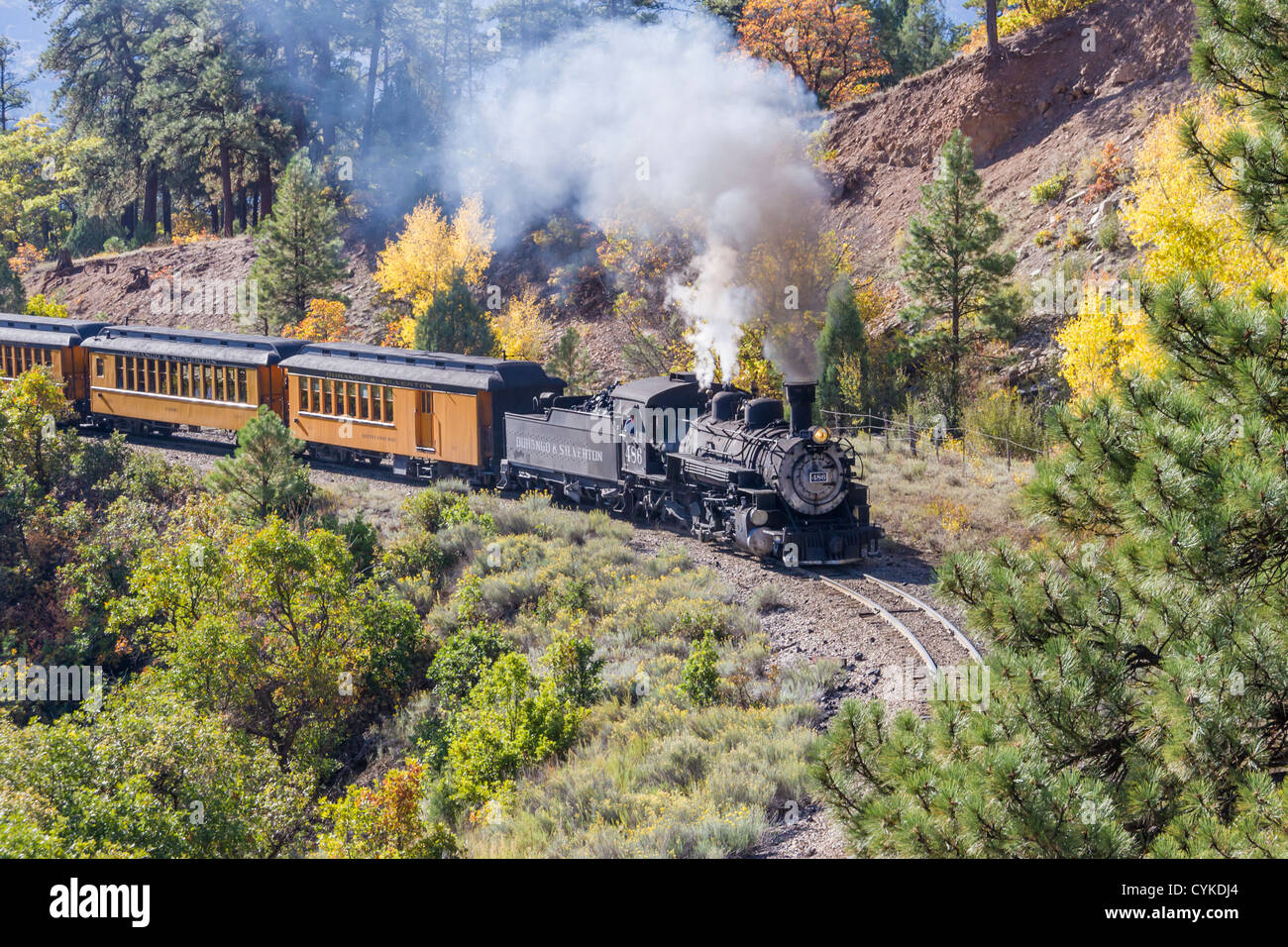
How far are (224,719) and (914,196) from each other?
32.5 meters

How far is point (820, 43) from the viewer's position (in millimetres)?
48312

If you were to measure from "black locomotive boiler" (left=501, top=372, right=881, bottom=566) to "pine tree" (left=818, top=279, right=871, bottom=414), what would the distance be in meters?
10.5

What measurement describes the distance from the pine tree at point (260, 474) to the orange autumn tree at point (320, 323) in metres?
19.5

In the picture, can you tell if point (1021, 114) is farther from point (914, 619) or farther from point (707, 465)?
point (914, 619)

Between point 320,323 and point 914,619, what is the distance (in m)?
33.0

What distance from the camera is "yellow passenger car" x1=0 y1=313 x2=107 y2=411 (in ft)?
106

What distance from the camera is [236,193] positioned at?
6488cm

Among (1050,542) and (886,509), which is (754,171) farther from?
(1050,542)

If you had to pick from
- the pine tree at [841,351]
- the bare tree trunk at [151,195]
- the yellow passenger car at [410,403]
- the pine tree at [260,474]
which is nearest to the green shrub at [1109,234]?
the pine tree at [841,351]

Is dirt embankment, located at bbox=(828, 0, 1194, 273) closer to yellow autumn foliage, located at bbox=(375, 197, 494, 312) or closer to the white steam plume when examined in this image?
the white steam plume

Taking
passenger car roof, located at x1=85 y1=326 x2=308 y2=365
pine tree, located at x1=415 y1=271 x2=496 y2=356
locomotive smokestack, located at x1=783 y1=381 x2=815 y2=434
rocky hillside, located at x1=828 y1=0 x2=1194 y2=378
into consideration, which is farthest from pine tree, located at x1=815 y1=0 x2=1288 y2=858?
pine tree, located at x1=415 y1=271 x2=496 y2=356

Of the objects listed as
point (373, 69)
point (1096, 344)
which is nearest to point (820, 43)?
point (373, 69)

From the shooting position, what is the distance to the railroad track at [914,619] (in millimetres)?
12859
